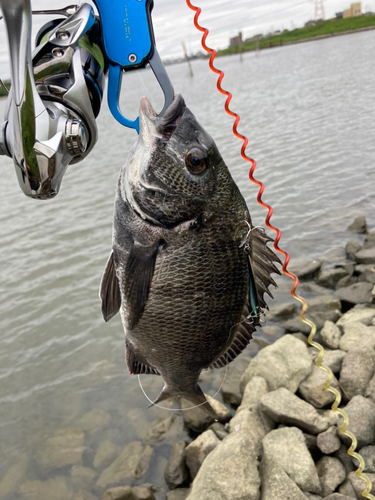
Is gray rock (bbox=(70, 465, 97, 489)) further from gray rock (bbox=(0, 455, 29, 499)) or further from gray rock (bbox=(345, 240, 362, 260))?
gray rock (bbox=(345, 240, 362, 260))

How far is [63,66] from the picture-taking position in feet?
5.02

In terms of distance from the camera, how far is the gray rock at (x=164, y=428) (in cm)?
446

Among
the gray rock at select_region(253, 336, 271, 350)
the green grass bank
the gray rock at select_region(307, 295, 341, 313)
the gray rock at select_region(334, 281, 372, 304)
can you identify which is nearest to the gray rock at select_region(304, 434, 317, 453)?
the gray rock at select_region(253, 336, 271, 350)

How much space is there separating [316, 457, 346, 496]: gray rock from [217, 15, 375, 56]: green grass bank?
7709cm

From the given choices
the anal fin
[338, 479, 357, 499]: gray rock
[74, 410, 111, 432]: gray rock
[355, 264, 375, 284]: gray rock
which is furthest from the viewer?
[355, 264, 375, 284]: gray rock

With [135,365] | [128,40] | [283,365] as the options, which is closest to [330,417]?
[283,365]

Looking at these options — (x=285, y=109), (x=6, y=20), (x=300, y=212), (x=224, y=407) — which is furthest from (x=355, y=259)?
(x=285, y=109)

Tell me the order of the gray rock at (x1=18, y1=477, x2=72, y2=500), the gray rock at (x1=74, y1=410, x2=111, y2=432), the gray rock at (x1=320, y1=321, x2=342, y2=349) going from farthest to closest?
the gray rock at (x1=320, y1=321, x2=342, y2=349), the gray rock at (x1=74, y1=410, x2=111, y2=432), the gray rock at (x1=18, y1=477, x2=72, y2=500)

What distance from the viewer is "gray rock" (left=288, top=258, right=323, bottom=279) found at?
259 inches

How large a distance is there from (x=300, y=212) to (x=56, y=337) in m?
5.05

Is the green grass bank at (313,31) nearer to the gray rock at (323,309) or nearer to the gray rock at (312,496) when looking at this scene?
the gray rock at (323,309)

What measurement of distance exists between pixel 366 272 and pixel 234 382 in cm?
269

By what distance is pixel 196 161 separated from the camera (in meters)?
1.49

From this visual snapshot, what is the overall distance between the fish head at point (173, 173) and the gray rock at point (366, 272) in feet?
16.8
